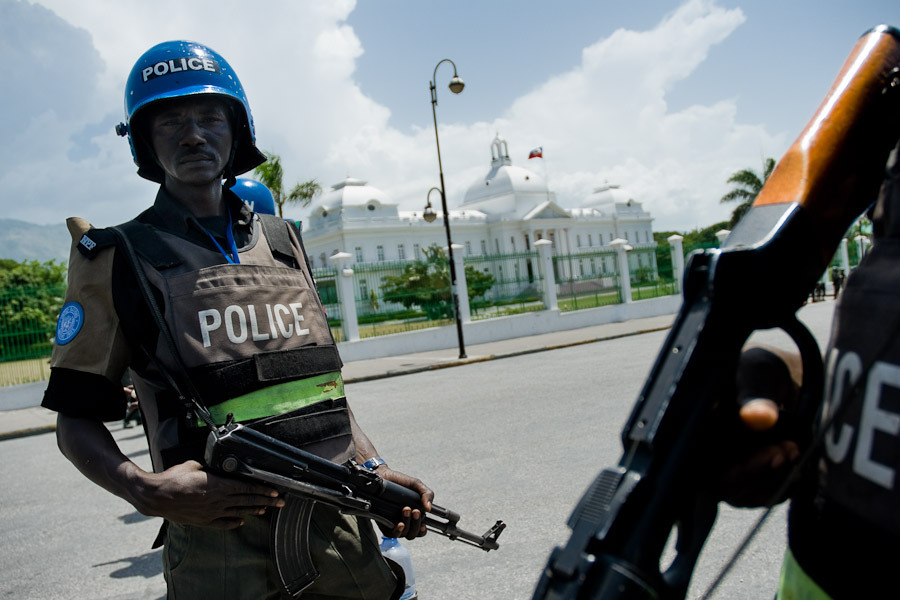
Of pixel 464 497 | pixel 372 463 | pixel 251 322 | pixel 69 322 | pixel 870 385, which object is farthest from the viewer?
pixel 464 497

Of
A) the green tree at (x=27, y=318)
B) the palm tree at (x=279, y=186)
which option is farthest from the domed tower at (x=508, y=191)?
the green tree at (x=27, y=318)

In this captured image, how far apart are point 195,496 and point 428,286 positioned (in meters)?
16.5

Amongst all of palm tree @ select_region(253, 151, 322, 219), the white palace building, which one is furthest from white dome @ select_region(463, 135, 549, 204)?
palm tree @ select_region(253, 151, 322, 219)

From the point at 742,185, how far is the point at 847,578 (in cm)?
4542

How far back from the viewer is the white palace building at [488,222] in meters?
56.6

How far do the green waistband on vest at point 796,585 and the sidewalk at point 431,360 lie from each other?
11.7 metres

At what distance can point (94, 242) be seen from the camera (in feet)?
5.14

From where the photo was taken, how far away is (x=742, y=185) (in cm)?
4216

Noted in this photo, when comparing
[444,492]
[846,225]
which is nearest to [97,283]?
[846,225]

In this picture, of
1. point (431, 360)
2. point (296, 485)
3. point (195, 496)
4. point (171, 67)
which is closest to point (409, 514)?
point (296, 485)

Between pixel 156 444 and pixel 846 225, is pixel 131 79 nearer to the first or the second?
pixel 156 444

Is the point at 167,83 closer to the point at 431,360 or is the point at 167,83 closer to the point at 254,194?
the point at 254,194

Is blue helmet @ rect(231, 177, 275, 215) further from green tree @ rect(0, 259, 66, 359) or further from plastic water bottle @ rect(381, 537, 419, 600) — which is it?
green tree @ rect(0, 259, 66, 359)

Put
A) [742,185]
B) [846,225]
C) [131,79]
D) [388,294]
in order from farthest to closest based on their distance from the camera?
1. [742,185]
2. [388,294]
3. [131,79]
4. [846,225]
